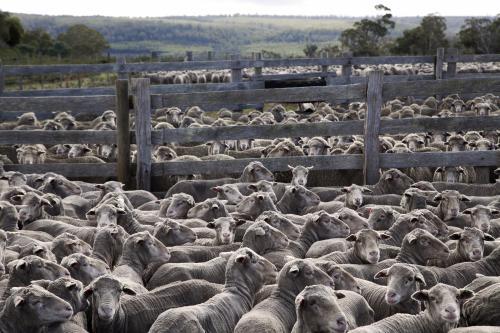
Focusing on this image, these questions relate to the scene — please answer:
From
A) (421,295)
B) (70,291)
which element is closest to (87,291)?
(70,291)

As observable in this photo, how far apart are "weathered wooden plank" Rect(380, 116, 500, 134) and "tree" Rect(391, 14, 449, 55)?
45.2 metres

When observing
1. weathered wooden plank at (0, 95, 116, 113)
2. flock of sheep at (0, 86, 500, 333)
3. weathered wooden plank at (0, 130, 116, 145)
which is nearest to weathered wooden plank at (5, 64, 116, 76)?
weathered wooden plank at (0, 95, 116, 113)

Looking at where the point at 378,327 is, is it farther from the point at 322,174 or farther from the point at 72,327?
the point at 322,174

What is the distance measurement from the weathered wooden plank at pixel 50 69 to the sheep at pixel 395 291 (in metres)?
15.8

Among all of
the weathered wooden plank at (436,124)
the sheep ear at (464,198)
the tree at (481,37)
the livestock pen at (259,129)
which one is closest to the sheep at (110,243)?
the livestock pen at (259,129)

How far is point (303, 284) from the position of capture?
638 cm

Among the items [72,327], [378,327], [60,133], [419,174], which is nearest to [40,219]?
[60,133]

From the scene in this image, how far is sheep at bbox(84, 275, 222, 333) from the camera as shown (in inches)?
243

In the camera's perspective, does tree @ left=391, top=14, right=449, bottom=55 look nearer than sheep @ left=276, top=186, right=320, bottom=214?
No

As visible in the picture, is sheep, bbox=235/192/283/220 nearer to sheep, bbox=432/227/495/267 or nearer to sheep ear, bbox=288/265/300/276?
sheep, bbox=432/227/495/267

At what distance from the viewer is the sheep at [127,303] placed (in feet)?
20.3

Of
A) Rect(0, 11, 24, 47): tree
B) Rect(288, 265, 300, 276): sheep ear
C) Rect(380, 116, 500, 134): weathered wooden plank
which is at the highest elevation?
Rect(0, 11, 24, 47): tree

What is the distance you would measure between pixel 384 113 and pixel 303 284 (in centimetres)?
1373

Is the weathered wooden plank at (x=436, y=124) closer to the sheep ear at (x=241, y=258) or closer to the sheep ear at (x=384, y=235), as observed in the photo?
the sheep ear at (x=384, y=235)
